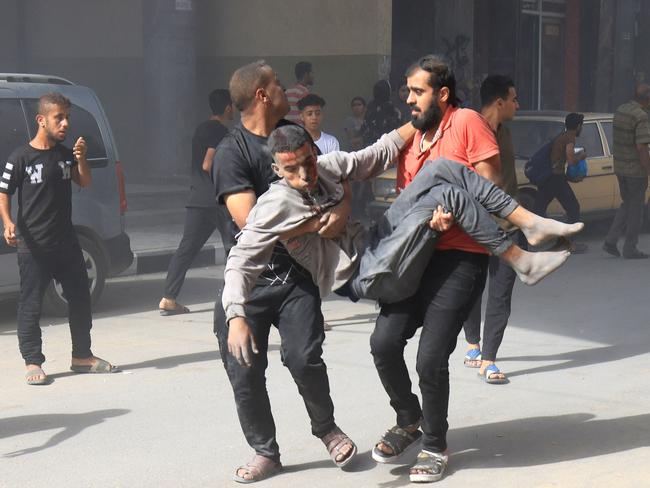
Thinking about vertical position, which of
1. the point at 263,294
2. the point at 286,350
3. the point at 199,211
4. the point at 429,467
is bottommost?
the point at 429,467

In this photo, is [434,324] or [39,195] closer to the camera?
[434,324]

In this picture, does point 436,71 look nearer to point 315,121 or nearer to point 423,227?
point 423,227

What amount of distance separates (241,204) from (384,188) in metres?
9.03

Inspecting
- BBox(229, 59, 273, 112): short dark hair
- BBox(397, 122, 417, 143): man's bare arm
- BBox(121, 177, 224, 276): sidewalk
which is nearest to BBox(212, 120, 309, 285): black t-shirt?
BBox(229, 59, 273, 112): short dark hair

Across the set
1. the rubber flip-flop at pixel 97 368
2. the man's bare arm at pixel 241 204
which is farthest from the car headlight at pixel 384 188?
the man's bare arm at pixel 241 204

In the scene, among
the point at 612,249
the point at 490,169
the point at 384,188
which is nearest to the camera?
the point at 490,169

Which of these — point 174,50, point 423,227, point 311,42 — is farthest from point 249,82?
point 311,42

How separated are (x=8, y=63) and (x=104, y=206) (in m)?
10.4

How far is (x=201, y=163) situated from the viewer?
402 inches

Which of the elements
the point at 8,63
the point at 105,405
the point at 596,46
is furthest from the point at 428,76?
the point at 596,46

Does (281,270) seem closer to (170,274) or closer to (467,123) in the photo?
(467,123)

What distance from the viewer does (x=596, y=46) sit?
81.2 feet

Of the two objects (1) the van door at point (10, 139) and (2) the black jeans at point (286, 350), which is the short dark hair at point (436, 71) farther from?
(1) the van door at point (10, 139)

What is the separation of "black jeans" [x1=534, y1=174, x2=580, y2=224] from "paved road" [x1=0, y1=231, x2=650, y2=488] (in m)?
3.06
